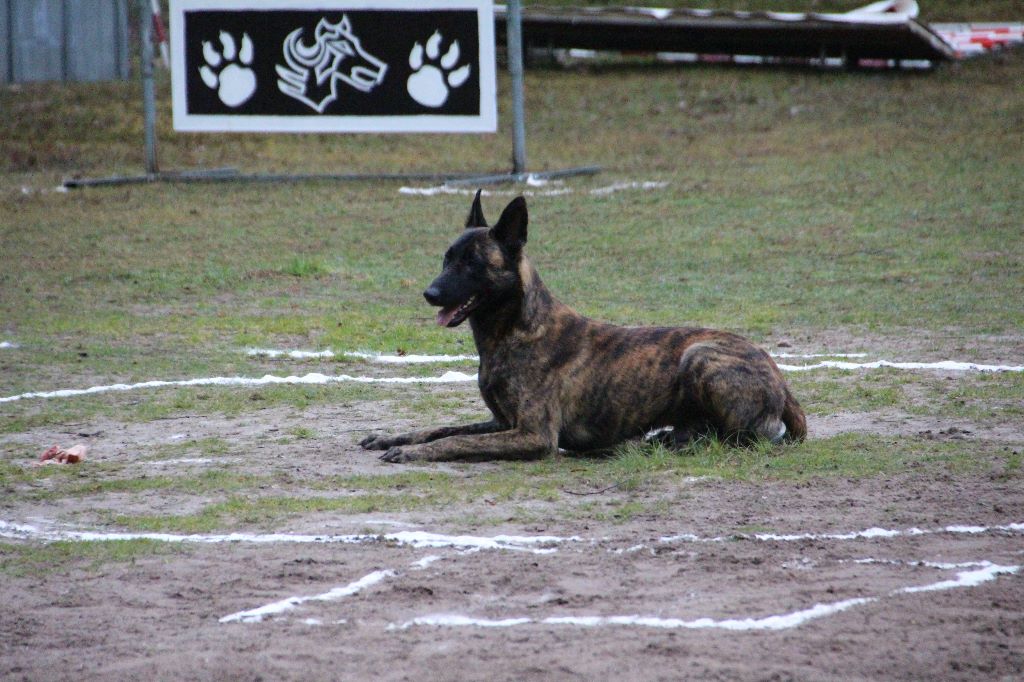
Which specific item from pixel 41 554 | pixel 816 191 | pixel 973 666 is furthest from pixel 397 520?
pixel 816 191

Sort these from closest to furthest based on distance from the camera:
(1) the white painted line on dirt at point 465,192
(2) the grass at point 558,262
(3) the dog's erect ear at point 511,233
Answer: (2) the grass at point 558,262, (3) the dog's erect ear at point 511,233, (1) the white painted line on dirt at point 465,192

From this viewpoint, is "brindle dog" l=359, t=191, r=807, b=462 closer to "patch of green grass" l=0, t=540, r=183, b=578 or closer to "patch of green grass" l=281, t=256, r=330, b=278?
"patch of green grass" l=0, t=540, r=183, b=578

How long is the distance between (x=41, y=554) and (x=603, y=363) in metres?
3.13

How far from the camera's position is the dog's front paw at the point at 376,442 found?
26.5 feet

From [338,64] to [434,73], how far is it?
50.8 inches

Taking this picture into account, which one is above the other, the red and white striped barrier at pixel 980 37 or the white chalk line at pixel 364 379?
the red and white striped barrier at pixel 980 37

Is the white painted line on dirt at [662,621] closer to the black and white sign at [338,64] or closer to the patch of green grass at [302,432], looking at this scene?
the patch of green grass at [302,432]

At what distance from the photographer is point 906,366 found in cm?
991

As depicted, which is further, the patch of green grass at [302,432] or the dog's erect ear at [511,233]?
the patch of green grass at [302,432]

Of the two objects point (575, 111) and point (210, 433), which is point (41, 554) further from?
point (575, 111)

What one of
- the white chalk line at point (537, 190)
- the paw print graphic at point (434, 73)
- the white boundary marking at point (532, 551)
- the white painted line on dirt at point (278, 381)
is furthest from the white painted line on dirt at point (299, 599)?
the paw print graphic at point (434, 73)

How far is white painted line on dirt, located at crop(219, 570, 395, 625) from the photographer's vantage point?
5.26 metres

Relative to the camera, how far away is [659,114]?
993 inches

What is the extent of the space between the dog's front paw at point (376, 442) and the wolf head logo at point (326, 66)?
12.3 metres
